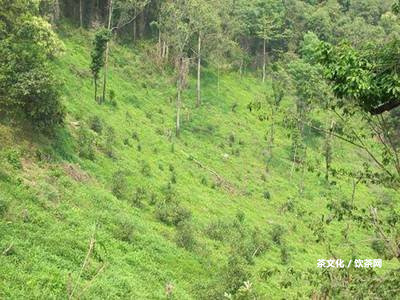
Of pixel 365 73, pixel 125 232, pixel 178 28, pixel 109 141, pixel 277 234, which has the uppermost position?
pixel 365 73

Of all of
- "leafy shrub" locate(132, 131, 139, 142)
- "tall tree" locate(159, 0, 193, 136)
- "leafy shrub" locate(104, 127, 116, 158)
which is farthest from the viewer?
"tall tree" locate(159, 0, 193, 136)

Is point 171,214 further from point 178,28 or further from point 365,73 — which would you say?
point 178,28

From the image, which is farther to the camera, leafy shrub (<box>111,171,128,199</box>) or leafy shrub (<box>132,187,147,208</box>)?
leafy shrub (<box>132,187,147,208</box>)

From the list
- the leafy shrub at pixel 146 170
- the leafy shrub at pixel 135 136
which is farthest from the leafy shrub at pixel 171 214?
the leafy shrub at pixel 135 136

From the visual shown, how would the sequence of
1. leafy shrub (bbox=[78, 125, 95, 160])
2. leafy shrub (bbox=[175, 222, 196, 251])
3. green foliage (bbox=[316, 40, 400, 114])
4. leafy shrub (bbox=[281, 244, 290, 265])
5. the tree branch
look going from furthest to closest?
leafy shrub (bbox=[281, 244, 290, 265]), leafy shrub (bbox=[78, 125, 95, 160]), leafy shrub (bbox=[175, 222, 196, 251]), the tree branch, green foliage (bbox=[316, 40, 400, 114])

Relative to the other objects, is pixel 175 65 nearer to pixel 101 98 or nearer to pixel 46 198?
pixel 101 98

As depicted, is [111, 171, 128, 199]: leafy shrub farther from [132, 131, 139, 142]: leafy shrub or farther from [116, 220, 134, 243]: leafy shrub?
[132, 131, 139, 142]: leafy shrub

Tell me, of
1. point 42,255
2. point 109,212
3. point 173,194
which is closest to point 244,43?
point 173,194

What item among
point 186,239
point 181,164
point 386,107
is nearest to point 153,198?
point 186,239

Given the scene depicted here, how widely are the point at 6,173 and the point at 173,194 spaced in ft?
33.7

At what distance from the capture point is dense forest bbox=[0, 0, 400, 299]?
34.8 feet

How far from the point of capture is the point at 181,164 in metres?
33.9

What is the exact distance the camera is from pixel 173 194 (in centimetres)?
2752

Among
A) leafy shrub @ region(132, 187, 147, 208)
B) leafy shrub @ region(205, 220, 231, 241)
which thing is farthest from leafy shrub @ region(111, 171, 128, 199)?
leafy shrub @ region(205, 220, 231, 241)
